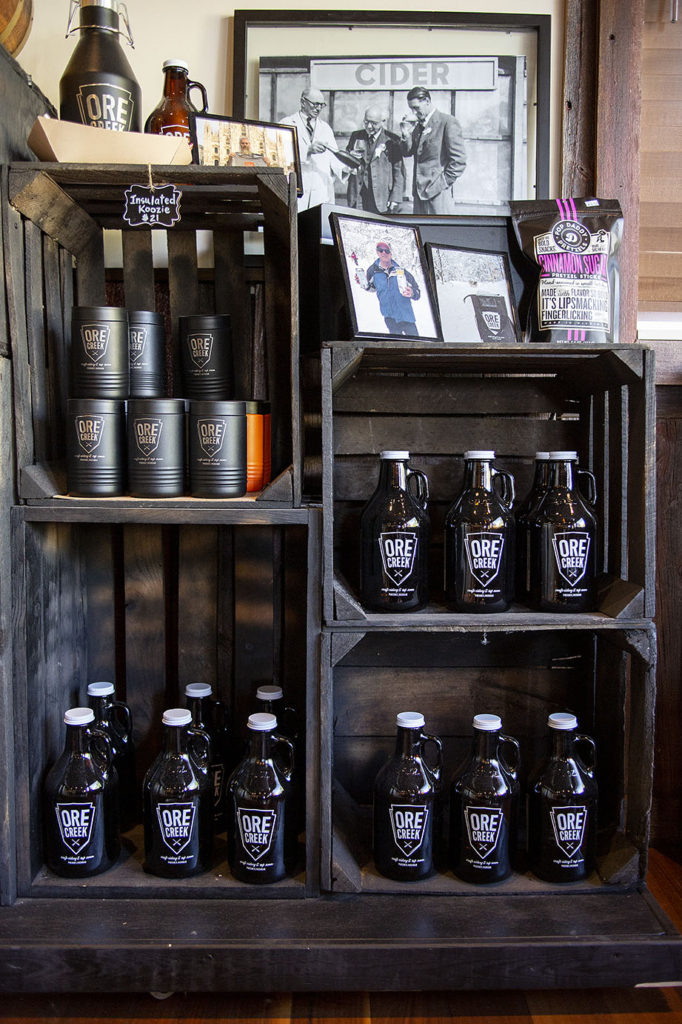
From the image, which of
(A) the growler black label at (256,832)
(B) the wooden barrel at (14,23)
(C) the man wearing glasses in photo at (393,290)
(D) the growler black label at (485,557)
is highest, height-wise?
(B) the wooden barrel at (14,23)

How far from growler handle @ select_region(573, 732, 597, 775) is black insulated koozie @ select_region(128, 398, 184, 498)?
93cm

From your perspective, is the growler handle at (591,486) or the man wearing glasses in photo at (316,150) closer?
the growler handle at (591,486)

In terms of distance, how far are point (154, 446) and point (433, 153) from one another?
36.8 inches

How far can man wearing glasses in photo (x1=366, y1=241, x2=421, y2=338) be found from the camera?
1.51 meters

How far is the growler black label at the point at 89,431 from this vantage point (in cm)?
144

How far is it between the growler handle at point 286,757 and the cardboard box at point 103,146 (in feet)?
3.63

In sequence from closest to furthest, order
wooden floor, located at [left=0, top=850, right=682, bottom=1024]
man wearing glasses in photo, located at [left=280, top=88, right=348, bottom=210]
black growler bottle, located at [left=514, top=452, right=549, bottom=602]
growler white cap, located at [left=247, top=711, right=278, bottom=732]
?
wooden floor, located at [left=0, top=850, right=682, bottom=1024], growler white cap, located at [left=247, top=711, right=278, bottom=732], black growler bottle, located at [left=514, top=452, right=549, bottom=602], man wearing glasses in photo, located at [left=280, top=88, right=348, bottom=210]

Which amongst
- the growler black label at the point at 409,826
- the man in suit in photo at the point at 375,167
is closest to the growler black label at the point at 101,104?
the man in suit in photo at the point at 375,167

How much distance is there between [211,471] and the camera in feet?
4.79

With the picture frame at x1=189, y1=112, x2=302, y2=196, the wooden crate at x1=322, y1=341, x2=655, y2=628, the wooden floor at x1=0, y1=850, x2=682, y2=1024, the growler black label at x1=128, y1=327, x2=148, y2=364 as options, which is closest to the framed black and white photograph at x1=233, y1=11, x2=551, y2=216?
the picture frame at x1=189, y1=112, x2=302, y2=196

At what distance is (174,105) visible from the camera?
160 centimetres

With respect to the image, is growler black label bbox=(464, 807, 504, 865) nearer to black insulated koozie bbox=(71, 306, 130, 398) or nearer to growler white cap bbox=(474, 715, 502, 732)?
growler white cap bbox=(474, 715, 502, 732)

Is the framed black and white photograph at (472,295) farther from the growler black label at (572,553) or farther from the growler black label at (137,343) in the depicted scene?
the growler black label at (137,343)

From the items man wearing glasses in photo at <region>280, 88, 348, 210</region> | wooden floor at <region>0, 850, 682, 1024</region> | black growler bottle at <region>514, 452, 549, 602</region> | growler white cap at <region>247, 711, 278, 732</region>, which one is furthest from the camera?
man wearing glasses in photo at <region>280, 88, 348, 210</region>
